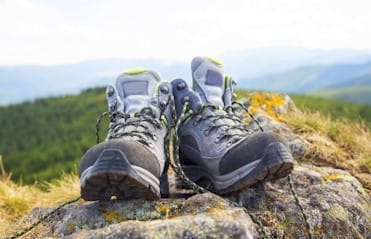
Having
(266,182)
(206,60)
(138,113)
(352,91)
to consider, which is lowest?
(352,91)

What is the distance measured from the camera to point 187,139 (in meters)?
2.80

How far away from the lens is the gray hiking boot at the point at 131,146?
1999mm

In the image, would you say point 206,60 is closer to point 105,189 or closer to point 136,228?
point 105,189

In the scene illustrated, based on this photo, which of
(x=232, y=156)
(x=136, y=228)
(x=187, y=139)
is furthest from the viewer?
(x=187, y=139)

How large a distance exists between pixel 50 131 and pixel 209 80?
68.3ft

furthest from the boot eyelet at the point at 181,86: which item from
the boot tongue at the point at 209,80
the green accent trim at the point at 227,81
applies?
the green accent trim at the point at 227,81

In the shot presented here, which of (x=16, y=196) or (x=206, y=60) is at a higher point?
(x=206, y=60)

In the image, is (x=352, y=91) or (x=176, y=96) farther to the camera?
(x=352, y=91)

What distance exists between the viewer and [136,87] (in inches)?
111

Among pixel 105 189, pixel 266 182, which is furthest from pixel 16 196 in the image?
pixel 266 182

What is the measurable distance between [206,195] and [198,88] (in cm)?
92

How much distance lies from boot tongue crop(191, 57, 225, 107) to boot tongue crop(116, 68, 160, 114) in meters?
0.28

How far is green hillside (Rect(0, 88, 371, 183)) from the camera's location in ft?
55.7

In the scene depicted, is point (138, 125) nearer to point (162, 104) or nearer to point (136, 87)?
point (162, 104)
